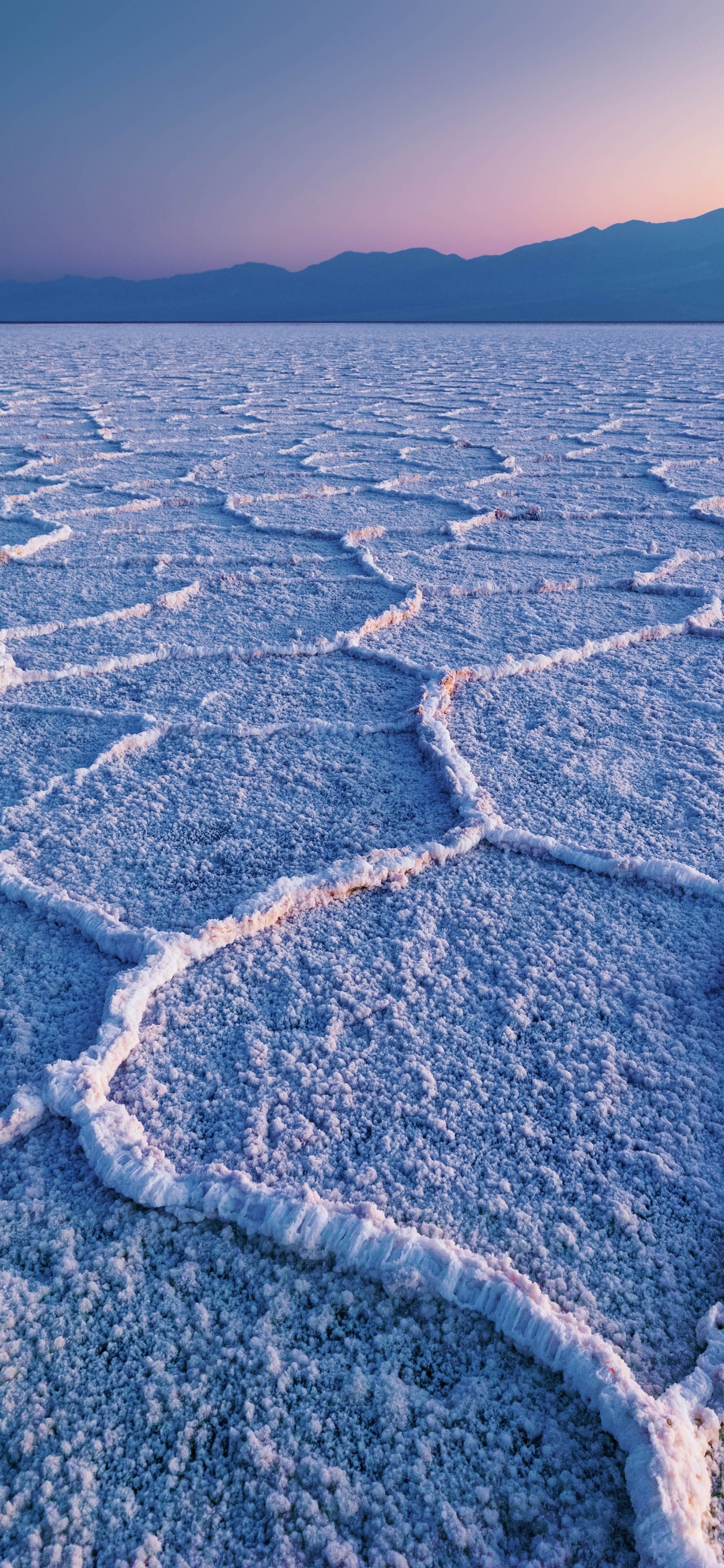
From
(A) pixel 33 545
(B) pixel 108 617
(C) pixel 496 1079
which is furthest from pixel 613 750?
(A) pixel 33 545

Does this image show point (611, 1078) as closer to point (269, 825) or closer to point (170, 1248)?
point (170, 1248)

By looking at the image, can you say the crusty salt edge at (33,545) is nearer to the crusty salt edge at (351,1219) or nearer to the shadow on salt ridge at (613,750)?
the shadow on salt ridge at (613,750)

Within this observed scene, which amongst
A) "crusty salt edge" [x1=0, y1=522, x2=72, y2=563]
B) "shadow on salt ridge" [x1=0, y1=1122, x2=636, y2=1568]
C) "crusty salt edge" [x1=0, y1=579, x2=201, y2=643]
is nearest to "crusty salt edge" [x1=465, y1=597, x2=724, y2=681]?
"crusty salt edge" [x1=0, y1=579, x2=201, y2=643]

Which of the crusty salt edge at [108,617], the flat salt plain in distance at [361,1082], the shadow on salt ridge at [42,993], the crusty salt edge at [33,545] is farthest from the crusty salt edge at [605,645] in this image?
the crusty salt edge at [33,545]

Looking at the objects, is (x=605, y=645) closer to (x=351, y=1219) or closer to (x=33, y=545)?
(x=351, y=1219)

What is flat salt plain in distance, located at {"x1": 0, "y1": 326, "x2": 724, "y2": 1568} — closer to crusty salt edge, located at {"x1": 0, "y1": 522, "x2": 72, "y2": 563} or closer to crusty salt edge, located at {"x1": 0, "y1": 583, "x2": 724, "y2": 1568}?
crusty salt edge, located at {"x1": 0, "y1": 583, "x2": 724, "y2": 1568}

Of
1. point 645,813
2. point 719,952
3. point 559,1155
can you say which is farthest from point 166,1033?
point 645,813
